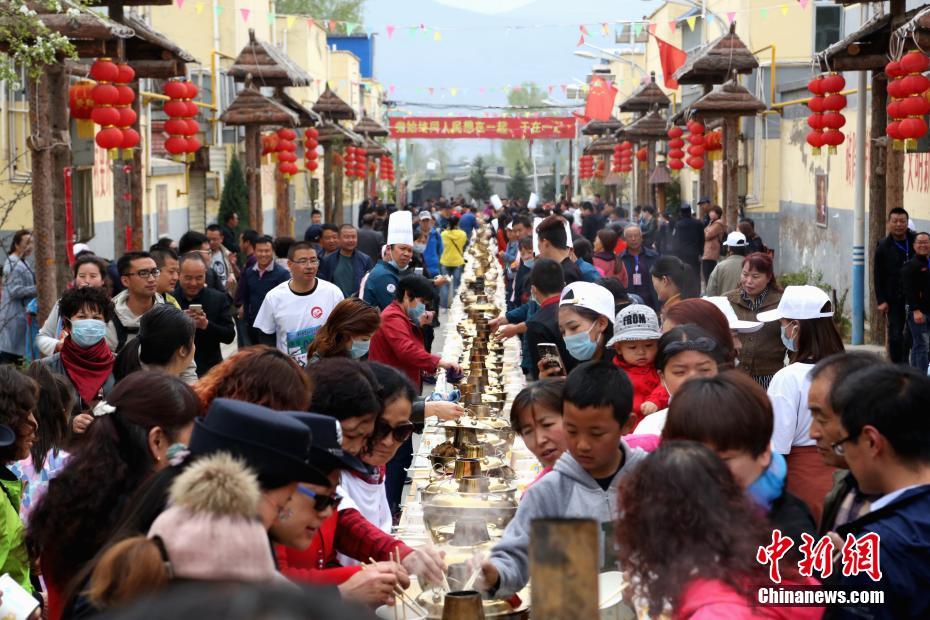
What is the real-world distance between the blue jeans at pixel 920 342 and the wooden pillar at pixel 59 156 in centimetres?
766

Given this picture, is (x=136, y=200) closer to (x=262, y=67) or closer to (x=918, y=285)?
(x=262, y=67)

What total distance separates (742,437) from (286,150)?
21.0 m

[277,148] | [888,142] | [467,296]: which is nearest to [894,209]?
[888,142]

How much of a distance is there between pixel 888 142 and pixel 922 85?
240cm

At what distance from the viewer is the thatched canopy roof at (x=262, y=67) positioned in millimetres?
20047

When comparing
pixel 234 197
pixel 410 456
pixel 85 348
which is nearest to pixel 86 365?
pixel 85 348

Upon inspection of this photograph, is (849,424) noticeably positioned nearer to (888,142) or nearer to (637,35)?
(888,142)

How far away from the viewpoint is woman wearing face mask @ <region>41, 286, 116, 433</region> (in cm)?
723

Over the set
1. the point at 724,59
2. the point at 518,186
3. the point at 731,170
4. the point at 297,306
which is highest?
the point at 724,59

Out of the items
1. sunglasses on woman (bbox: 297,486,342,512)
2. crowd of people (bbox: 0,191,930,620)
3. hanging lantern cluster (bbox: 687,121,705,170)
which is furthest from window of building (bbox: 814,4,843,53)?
sunglasses on woman (bbox: 297,486,342,512)

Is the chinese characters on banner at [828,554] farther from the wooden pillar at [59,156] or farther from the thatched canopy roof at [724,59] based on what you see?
the thatched canopy roof at [724,59]

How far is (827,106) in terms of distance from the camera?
16.4 metres

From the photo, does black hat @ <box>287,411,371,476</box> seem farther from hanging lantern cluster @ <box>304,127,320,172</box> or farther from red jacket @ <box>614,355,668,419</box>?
hanging lantern cluster @ <box>304,127,320,172</box>

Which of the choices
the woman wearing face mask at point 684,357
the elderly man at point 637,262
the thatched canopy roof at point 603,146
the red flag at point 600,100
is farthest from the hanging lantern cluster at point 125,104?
the thatched canopy roof at point 603,146
